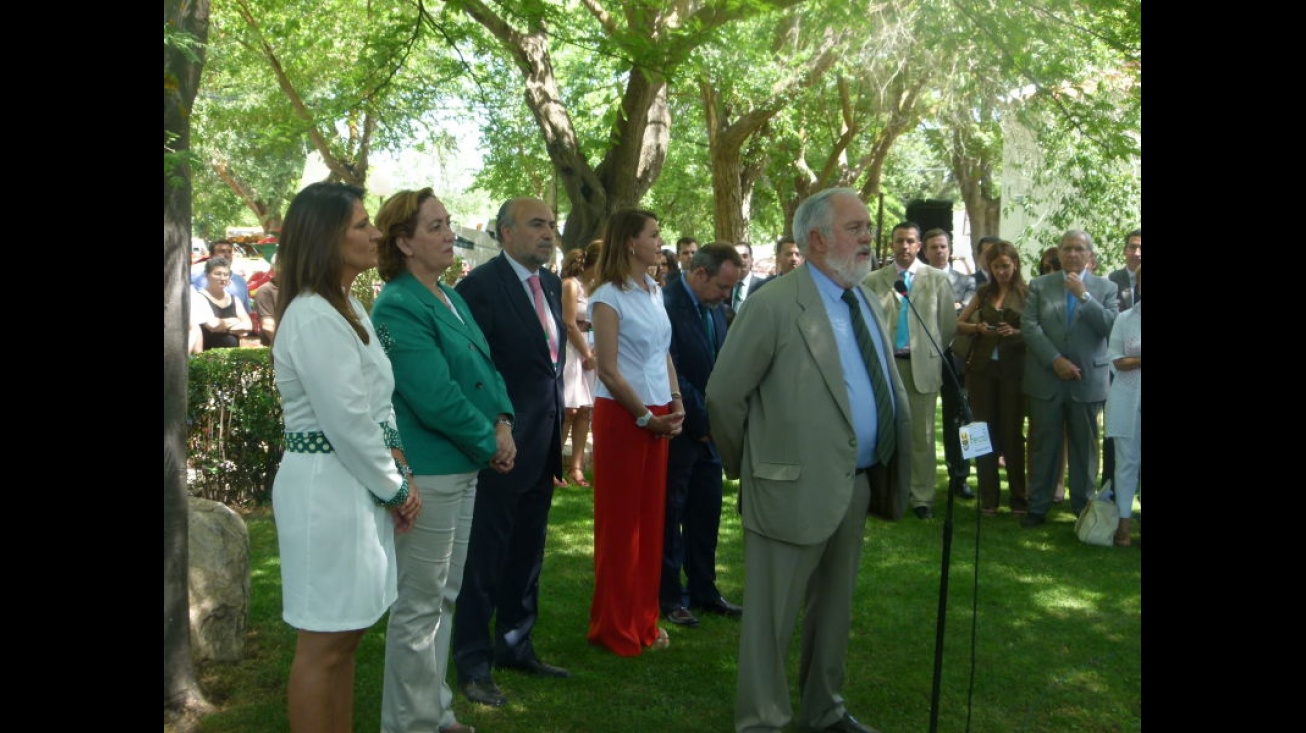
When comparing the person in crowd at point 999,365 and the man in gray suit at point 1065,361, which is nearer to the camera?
the man in gray suit at point 1065,361

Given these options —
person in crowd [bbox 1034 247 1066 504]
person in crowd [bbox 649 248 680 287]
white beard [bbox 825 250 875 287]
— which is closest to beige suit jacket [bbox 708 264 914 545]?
white beard [bbox 825 250 875 287]

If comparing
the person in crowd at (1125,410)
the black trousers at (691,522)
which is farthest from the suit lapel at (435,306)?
the person in crowd at (1125,410)

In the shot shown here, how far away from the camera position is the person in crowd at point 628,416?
567cm

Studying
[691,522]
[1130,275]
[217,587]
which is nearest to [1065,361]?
[1130,275]

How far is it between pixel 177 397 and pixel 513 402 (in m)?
1.40

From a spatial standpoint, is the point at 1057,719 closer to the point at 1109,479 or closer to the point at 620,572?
the point at 620,572

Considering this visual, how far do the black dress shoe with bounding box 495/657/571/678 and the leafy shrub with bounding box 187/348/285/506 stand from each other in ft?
13.2

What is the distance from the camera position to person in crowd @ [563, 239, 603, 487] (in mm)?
10336

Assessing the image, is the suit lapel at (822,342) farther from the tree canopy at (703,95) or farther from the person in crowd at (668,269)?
the person in crowd at (668,269)

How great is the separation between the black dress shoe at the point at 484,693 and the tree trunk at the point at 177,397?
1094mm

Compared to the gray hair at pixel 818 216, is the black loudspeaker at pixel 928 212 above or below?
above

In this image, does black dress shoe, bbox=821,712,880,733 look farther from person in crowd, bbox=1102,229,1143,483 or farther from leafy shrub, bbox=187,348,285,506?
leafy shrub, bbox=187,348,285,506
